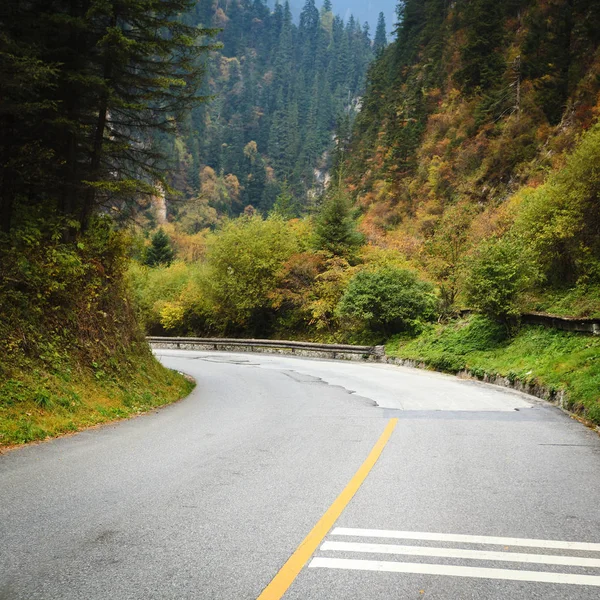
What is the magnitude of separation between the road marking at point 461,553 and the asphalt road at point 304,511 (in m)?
0.01

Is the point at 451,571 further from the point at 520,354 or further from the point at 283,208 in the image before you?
the point at 283,208

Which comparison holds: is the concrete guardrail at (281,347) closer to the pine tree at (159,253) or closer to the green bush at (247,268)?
the green bush at (247,268)

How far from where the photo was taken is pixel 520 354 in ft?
52.3

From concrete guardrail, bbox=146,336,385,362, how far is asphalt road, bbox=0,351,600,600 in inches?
701

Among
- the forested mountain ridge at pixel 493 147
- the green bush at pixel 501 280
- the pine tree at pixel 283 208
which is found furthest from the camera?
the pine tree at pixel 283 208

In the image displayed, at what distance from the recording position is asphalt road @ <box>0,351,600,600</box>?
2.97 meters

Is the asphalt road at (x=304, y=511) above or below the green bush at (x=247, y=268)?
below

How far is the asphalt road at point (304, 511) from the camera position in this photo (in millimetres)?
2967

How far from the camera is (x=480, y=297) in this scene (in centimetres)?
1814

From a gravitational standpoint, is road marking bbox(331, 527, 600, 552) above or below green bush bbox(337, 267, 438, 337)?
below

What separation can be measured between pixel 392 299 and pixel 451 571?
77.3 feet

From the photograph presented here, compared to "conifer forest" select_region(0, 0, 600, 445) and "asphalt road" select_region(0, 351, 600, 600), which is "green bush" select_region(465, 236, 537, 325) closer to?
"conifer forest" select_region(0, 0, 600, 445)

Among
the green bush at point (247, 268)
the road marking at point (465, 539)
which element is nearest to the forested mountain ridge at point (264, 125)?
the green bush at point (247, 268)

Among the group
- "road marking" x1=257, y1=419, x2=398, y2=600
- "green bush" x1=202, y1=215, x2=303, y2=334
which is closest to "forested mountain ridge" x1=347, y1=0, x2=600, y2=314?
"green bush" x1=202, y1=215, x2=303, y2=334
